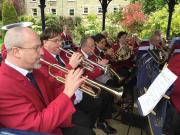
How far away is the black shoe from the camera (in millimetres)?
4676

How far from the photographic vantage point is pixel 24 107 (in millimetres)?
2275

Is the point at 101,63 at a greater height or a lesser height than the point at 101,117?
greater

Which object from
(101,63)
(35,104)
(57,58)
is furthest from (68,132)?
(101,63)

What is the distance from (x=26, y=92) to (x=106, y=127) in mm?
2556

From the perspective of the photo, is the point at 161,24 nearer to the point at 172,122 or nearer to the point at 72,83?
the point at 172,122

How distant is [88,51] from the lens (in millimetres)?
4777

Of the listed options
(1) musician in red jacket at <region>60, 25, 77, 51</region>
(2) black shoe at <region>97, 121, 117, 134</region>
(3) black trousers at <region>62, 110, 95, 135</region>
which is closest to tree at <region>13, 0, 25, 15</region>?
(1) musician in red jacket at <region>60, 25, 77, 51</region>

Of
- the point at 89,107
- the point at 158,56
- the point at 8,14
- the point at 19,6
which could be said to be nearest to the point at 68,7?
the point at 19,6

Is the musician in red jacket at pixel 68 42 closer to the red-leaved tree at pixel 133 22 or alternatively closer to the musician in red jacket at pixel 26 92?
the musician in red jacket at pixel 26 92

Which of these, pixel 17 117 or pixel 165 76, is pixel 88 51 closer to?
pixel 165 76

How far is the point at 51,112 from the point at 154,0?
27.1m

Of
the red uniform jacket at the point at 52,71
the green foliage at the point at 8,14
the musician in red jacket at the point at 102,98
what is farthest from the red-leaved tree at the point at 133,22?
the red uniform jacket at the point at 52,71

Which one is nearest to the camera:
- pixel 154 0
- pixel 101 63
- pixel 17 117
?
pixel 17 117

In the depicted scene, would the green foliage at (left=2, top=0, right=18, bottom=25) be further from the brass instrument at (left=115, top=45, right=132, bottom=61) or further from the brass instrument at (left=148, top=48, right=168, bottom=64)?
the brass instrument at (left=148, top=48, right=168, bottom=64)
